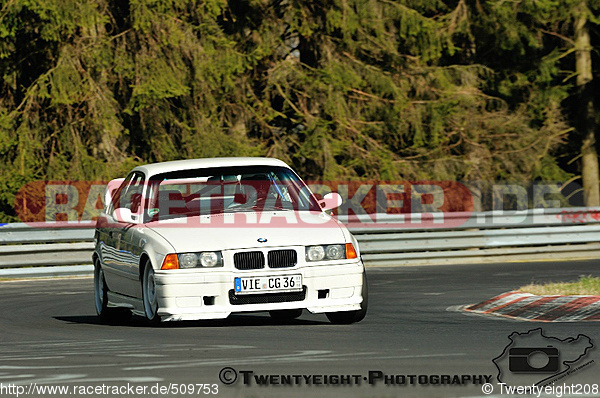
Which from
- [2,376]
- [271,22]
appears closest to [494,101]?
[271,22]

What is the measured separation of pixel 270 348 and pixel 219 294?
54.0 inches

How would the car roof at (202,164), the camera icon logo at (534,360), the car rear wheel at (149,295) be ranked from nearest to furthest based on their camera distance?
the camera icon logo at (534,360), the car rear wheel at (149,295), the car roof at (202,164)

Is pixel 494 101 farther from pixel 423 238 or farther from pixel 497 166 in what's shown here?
pixel 423 238

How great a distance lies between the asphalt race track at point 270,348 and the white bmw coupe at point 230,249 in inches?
9.4

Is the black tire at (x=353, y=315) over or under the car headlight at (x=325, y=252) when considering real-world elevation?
under

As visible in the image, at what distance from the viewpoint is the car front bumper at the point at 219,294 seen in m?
9.79

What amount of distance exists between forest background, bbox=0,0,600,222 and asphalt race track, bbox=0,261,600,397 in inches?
401

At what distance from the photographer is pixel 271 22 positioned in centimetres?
2744

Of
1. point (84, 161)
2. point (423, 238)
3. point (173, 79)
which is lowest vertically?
point (423, 238)

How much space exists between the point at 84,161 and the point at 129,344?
14947 millimetres

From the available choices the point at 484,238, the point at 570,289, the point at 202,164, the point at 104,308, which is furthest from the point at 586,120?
the point at 104,308

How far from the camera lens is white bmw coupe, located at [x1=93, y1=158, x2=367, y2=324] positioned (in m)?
9.82
